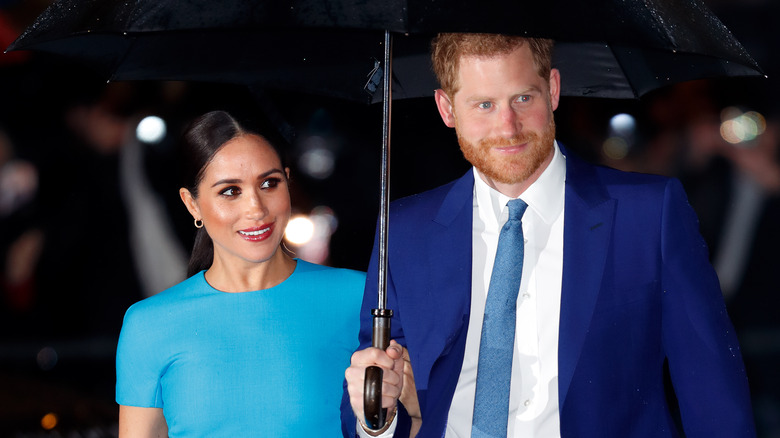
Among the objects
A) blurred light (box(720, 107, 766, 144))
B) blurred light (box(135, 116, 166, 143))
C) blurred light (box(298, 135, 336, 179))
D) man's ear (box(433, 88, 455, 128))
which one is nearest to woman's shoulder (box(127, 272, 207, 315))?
man's ear (box(433, 88, 455, 128))

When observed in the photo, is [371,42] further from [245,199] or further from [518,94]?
[518,94]

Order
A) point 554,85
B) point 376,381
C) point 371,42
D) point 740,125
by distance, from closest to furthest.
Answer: point 376,381 < point 554,85 < point 371,42 < point 740,125

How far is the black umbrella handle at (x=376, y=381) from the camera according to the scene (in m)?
2.67

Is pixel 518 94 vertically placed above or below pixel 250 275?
above

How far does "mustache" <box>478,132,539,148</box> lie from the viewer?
9.14ft

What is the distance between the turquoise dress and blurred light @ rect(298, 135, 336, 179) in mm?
5056

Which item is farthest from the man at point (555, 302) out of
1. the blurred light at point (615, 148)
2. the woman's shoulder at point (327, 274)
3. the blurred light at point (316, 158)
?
the blurred light at point (316, 158)

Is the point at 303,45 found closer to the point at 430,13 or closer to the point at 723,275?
the point at 430,13

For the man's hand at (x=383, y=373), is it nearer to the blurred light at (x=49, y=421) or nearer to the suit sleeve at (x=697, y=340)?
A: the suit sleeve at (x=697, y=340)

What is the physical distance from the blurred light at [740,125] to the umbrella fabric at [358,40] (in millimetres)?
3417

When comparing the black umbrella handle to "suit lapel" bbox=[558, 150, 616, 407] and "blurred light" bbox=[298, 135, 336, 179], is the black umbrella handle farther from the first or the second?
"blurred light" bbox=[298, 135, 336, 179]

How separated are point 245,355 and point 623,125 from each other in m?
5.03

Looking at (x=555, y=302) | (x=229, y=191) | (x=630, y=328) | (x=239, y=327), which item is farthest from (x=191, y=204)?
(x=630, y=328)

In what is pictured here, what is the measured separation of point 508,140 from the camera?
2.79 meters
